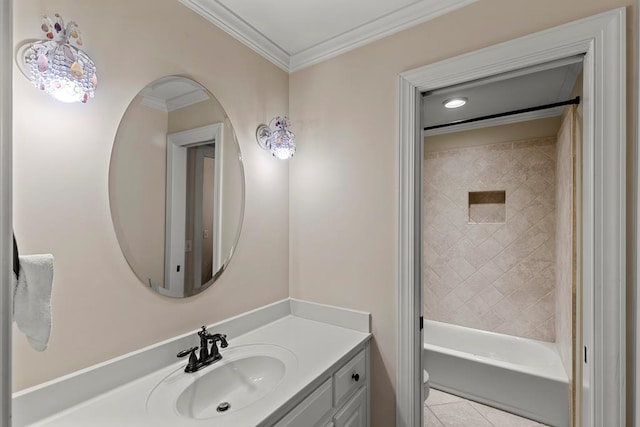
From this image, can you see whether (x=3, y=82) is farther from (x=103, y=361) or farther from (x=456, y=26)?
(x=456, y=26)

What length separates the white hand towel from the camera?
0.52 m

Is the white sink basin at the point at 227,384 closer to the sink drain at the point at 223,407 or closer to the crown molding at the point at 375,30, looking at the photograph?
the sink drain at the point at 223,407

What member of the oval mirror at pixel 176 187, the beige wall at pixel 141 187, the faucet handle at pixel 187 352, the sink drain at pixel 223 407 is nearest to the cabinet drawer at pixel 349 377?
the sink drain at pixel 223 407

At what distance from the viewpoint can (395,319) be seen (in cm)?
152

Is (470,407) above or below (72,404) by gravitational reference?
below

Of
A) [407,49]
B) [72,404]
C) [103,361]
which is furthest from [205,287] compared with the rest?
[407,49]

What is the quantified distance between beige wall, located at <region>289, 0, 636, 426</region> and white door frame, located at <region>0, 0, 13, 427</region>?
1358mm

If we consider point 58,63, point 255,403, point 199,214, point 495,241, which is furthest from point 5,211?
point 495,241

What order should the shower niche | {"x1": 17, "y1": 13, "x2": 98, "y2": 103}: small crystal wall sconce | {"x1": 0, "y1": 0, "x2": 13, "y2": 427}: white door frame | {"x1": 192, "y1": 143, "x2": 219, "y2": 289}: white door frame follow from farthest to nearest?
the shower niche, {"x1": 192, "y1": 143, "x2": 219, "y2": 289}: white door frame, {"x1": 17, "y1": 13, "x2": 98, "y2": 103}: small crystal wall sconce, {"x1": 0, "y1": 0, "x2": 13, "y2": 427}: white door frame

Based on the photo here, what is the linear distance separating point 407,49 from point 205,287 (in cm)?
151

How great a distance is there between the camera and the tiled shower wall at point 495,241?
2590mm

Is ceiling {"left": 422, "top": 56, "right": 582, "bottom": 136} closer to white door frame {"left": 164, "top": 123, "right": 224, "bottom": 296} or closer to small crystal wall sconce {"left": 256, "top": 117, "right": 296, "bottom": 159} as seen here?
small crystal wall sconce {"left": 256, "top": 117, "right": 296, "bottom": 159}

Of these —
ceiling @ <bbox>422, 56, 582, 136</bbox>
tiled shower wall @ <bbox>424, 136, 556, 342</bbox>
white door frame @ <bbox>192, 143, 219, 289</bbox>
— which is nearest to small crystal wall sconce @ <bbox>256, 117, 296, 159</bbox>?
white door frame @ <bbox>192, 143, 219, 289</bbox>

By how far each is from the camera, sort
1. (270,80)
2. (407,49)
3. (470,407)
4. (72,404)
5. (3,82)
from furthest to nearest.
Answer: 1. (470,407)
2. (270,80)
3. (407,49)
4. (72,404)
5. (3,82)
